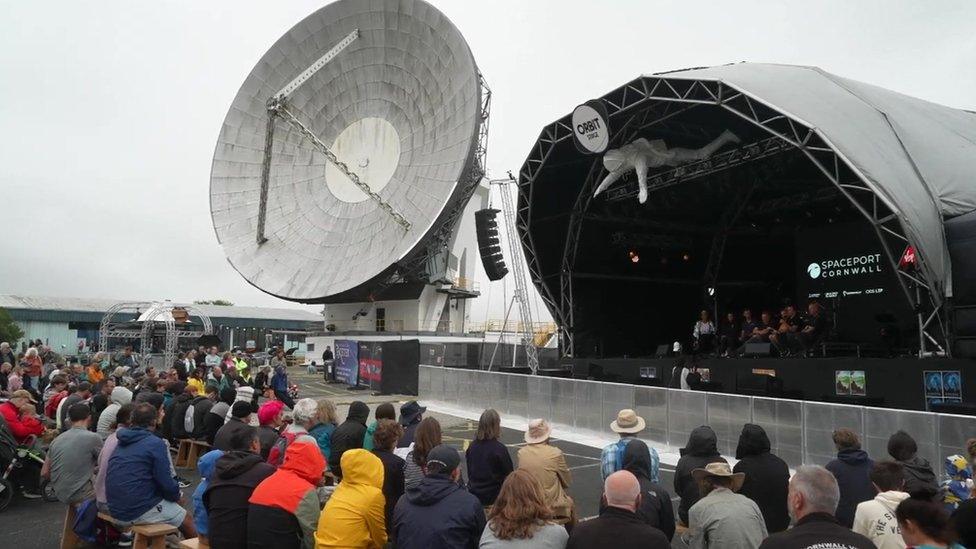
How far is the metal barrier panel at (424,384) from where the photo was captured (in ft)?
76.8

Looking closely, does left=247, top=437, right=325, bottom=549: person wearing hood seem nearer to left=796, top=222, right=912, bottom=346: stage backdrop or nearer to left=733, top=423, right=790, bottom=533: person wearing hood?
left=733, top=423, right=790, bottom=533: person wearing hood

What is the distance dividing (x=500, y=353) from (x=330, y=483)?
84.3ft

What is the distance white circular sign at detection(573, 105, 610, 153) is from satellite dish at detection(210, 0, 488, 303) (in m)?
14.1

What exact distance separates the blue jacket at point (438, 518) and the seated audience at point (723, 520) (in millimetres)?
1383

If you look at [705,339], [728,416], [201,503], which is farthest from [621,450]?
[705,339]

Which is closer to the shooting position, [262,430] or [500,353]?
[262,430]

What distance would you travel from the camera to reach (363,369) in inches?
1098

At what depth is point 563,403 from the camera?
16.4 m

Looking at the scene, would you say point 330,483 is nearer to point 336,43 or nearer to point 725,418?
point 725,418

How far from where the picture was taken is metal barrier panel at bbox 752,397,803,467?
1111 cm

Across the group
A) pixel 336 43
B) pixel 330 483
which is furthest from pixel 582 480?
pixel 336 43

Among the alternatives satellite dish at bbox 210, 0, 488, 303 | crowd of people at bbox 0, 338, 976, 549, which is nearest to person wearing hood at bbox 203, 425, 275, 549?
crowd of people at bbox 0, 338, 976, 549

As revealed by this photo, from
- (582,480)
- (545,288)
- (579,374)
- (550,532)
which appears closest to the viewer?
(550,532)

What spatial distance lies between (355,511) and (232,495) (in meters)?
1.19
